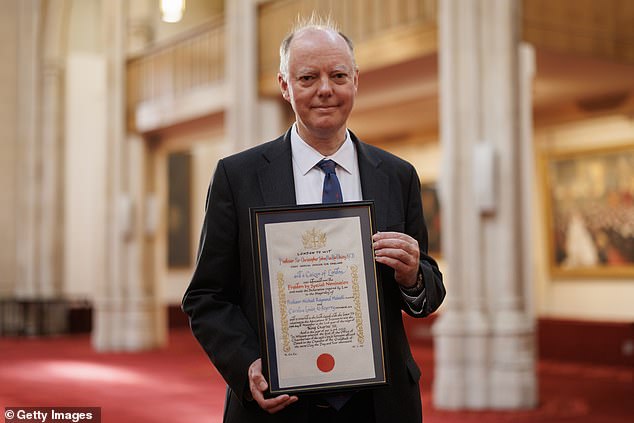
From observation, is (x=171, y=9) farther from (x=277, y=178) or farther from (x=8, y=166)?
(x=8, y=166)

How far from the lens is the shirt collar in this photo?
235cm

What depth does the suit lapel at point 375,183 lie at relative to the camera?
2.35m

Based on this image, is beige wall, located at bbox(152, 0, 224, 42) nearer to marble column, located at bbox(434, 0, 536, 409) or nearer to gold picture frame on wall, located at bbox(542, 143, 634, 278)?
gold picture frame on wall, located at bbox(542, 143, 634, 278)

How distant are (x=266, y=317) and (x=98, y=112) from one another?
21.0m

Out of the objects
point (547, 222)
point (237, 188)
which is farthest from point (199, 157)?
point (237, 188)

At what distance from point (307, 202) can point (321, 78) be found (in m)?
0.34

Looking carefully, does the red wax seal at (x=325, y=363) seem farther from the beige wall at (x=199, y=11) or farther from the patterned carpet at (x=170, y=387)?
the beige wall at (x=199, y=11)

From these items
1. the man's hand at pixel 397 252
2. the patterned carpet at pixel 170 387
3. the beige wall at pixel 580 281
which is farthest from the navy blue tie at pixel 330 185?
the beige wall at pixel 580 281

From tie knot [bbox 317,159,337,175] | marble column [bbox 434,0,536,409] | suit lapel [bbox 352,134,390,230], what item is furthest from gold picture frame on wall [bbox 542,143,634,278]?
tie knot [bbox 317,159,337,175]

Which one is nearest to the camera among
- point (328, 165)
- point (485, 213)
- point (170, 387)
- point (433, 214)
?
point (328, 165)

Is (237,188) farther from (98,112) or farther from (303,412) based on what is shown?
(98,112)

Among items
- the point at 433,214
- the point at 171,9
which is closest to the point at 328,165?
the point at 171,9

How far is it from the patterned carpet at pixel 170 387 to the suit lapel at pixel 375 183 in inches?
233

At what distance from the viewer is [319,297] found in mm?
2158
